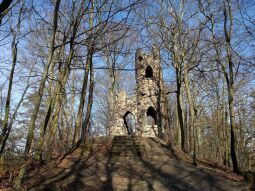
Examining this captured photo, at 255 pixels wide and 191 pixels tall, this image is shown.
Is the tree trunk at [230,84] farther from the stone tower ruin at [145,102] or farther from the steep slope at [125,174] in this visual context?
the stone tower ruin at [145,102]

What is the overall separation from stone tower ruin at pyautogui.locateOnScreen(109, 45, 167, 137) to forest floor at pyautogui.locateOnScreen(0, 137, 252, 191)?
5006mm

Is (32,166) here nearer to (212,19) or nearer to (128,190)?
(128,190)

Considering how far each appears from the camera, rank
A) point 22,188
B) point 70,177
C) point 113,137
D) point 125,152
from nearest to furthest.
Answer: point 22,188 → point 70,177 → point 125,152 → point 113,137

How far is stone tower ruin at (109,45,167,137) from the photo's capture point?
58.4ft

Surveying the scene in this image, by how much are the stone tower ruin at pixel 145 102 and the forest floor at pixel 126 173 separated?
5.01 m

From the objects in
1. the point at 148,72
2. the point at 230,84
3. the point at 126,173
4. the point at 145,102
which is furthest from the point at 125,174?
the point at 148,72

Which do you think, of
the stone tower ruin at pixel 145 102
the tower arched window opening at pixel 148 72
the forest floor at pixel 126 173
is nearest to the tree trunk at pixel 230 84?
the forest floor at pixel 126 173

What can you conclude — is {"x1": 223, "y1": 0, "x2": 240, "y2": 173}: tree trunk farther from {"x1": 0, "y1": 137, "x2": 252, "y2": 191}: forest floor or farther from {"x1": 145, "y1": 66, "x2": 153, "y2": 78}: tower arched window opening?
{"x1": 145, "y1": 66, "x2": 153, "y2": 78}: tower arched window opening

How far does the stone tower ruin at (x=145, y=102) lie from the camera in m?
17.8

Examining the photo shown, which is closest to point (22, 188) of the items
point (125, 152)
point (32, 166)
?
point (32, 166)

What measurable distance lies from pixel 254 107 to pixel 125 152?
39.7 feet

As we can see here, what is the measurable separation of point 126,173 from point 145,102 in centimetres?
896

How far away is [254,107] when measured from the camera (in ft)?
67.4

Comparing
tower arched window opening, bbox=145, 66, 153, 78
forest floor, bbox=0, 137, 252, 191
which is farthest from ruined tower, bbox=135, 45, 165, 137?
forest floor, bbox=0, 137, 252, 191
